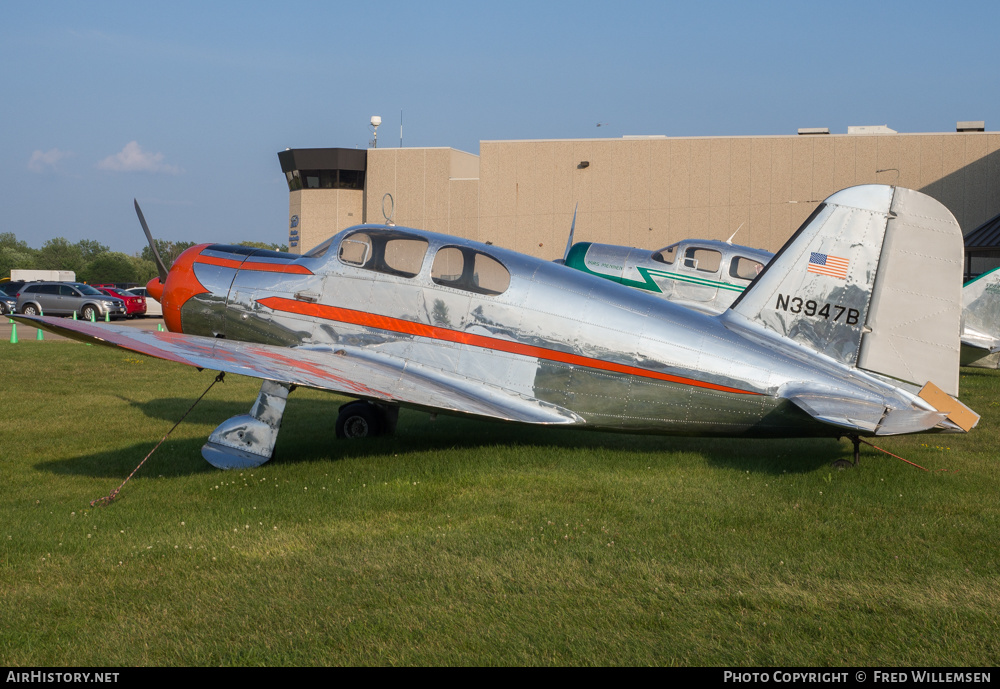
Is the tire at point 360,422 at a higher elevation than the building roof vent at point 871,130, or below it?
below

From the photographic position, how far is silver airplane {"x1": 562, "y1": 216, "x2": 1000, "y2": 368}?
1422 cm

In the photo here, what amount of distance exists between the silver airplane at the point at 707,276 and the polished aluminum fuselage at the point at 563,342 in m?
6.52

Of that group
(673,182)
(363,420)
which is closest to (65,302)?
(673,182)

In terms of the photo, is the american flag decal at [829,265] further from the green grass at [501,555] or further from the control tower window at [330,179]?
the control tower window at [330,179]

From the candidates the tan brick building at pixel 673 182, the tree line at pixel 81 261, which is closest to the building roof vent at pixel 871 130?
the tan brick building at pixel 673 182

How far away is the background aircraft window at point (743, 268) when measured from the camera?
1420 centimetres

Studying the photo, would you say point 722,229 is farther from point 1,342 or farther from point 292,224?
point 1,342

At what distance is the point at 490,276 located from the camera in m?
7.82

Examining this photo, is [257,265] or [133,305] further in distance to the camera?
[133,305]

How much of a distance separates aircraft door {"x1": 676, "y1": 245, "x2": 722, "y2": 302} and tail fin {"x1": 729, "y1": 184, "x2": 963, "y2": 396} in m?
6.78

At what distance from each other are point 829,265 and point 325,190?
43.0 m

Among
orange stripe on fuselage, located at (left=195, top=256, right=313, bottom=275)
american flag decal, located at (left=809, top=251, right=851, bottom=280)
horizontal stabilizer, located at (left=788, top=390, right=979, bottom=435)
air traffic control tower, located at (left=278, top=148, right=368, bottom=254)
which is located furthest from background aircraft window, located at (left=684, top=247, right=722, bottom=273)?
air traffic control tower, located at (left=278, top=148, right=368, bottom=254)

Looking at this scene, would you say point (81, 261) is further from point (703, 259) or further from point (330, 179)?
point (703, 259)

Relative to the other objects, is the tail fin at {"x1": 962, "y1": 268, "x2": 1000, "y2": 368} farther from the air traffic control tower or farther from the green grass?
the air traffic control tower
